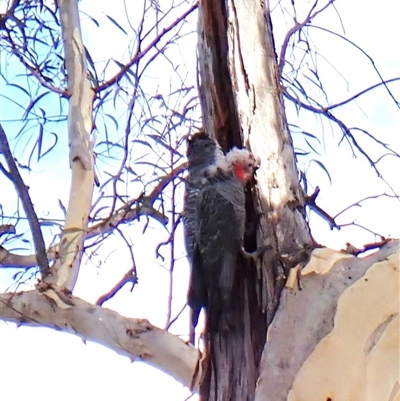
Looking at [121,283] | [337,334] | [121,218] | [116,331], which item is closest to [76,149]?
[121,218]

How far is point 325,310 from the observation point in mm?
1321

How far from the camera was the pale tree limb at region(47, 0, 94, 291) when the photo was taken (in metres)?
1.85

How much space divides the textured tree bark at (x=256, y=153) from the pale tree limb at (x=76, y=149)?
50 cm

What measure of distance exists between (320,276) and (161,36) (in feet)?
A: 3.56

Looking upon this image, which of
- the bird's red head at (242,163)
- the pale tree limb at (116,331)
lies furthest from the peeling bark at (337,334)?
the pale tree limb at (116,331)

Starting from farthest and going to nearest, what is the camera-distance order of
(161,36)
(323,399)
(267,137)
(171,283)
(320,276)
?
(161,36)
(171,283)
(267,137)
(320,276)
(323,399)

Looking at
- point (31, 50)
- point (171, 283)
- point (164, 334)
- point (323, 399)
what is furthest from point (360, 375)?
point (31, 50)

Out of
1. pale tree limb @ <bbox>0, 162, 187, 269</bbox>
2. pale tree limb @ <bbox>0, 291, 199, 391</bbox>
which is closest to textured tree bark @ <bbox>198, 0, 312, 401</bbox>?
pale tree limb @ <bbox>0, 291, 199, 391</bbox>

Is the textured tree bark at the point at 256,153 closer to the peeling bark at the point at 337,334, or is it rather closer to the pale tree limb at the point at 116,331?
the peeling bark at the point at 337,334

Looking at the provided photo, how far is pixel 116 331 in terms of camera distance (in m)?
1.64

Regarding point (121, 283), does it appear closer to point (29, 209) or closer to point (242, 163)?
point (29, 209)

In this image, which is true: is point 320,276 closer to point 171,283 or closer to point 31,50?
point 171,283

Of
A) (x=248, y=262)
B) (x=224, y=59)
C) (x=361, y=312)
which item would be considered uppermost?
(x=224, y=59)

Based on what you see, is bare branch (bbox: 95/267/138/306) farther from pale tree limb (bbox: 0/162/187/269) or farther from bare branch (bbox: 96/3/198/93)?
bare branch (bbox: 96/3/198/93)
